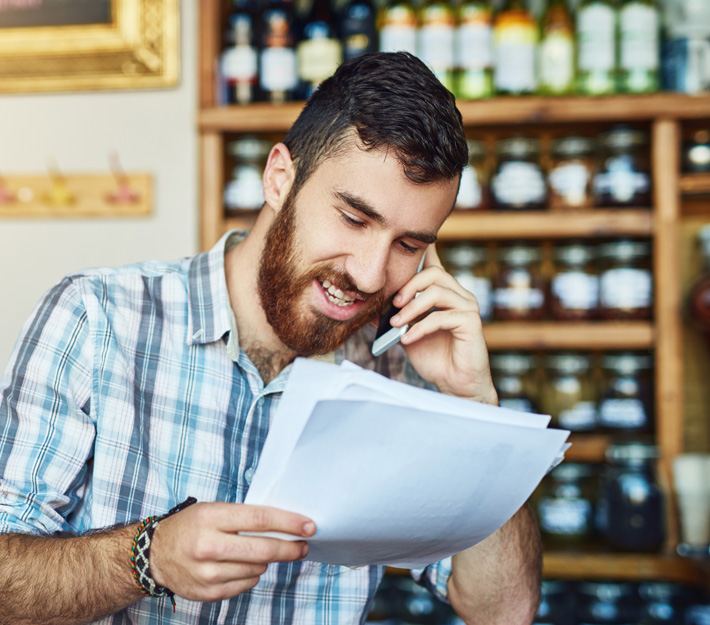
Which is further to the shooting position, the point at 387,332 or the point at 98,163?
the point at 98,163

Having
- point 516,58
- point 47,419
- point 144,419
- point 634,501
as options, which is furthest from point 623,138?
point 47,419

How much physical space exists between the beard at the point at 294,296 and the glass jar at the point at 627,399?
0.98m

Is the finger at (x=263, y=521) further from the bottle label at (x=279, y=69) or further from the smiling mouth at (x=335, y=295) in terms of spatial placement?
the bottle label at (x=279, y=69)

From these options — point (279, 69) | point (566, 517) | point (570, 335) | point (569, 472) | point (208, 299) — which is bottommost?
point (566, 517)

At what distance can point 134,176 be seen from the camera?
1.98 metres

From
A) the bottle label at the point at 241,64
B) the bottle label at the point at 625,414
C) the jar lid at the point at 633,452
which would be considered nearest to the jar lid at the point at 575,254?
the bottle label at the point at 625,414

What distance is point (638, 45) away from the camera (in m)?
1.74

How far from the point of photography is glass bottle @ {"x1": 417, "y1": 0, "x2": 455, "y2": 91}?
1795mm

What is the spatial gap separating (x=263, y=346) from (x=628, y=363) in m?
1.09

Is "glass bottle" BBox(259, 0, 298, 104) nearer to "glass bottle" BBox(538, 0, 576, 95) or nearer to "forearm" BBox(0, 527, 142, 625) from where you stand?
"glass bottle" BBox(538, 0, 576, 95)

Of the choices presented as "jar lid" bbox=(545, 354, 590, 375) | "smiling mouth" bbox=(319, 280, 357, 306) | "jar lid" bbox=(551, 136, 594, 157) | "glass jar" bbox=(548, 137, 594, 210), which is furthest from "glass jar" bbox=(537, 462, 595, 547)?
"smiling mouth" bbox=(319, 280, 357, 306)

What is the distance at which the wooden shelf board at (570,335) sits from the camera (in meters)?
1.74

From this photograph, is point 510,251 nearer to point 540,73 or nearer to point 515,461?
point 540,73

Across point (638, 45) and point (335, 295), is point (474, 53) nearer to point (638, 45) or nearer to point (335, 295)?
point (638, 45)
